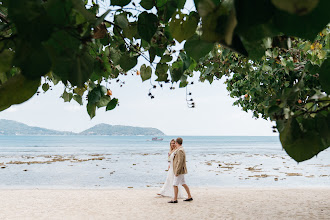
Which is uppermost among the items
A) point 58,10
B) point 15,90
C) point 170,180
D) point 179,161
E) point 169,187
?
point 58,10

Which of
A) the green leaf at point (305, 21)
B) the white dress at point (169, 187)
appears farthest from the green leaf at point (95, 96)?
the white dress at point (169, 187)

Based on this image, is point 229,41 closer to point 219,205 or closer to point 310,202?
point 219,205

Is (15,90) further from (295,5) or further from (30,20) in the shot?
(295,5)

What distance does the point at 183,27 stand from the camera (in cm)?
90

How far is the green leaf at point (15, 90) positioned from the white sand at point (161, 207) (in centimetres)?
793

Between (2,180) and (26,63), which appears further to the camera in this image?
(2,180)

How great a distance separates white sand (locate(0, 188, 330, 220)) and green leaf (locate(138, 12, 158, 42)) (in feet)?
25.0

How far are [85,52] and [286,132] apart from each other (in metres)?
0.42

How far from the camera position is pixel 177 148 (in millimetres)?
9031

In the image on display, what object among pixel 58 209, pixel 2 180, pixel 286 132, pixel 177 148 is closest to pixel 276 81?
pixel 177 148

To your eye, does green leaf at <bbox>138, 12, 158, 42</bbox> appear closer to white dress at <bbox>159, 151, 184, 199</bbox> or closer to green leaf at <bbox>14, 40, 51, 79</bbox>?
green leaf at <bbox>14, 40, 51, 79</bbox>

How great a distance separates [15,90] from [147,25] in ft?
1.68

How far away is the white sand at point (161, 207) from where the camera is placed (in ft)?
27.5

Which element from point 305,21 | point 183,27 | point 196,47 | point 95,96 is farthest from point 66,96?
point 305,21
